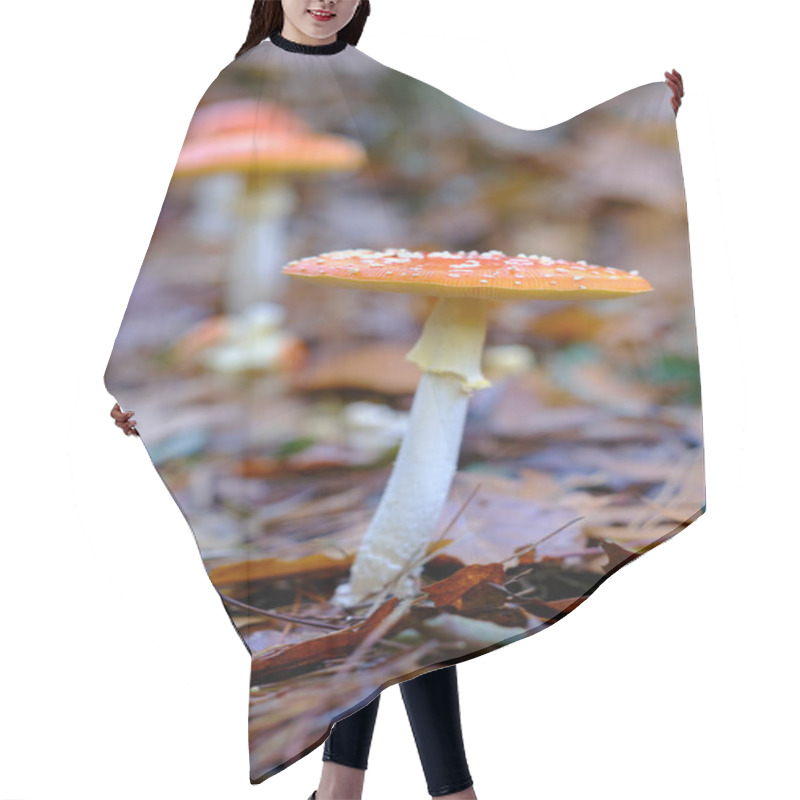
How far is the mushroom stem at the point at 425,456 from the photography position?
2736 mm

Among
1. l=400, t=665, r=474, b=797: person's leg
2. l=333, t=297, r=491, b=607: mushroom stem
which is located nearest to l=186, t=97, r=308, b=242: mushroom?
l=333, t=297, r=491, b=607: mushroom stem

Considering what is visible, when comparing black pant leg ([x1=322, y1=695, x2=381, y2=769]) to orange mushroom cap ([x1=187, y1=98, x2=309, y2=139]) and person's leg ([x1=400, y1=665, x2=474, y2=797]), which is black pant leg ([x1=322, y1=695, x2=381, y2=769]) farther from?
orange mushroom cap ([x1=187, y1=98, x2=309, y2=139])

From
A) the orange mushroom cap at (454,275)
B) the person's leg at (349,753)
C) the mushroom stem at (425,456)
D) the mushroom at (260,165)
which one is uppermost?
the mushroom at (260,165)

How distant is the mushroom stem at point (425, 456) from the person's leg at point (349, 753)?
0.38 m

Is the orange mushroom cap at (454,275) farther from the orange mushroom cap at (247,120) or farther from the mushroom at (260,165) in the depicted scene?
the orange mushroom cap at (247,120)

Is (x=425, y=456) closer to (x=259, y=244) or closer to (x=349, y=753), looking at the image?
(x=259, y=244)

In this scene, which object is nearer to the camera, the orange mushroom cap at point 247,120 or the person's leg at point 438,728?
the orange mushroom cap at point 247,120

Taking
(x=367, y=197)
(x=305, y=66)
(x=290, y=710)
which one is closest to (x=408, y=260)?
(x=367, y=197)

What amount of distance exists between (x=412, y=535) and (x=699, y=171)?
2.50 feet

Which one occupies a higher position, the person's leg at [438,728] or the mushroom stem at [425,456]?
the mushroom stem at [425,456]

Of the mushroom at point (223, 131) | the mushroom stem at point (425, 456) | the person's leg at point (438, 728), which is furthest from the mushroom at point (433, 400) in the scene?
the person's leg at point (438, 728)

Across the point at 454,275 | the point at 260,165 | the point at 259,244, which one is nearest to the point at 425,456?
the point at 454,275

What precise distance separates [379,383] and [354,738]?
0.69 meters

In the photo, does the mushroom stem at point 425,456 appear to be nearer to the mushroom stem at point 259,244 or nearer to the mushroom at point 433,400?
the mushroom at point 433,400
